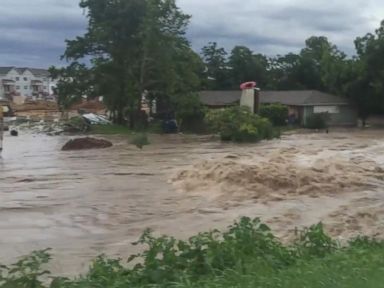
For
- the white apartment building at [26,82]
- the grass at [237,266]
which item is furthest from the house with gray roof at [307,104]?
the white apartment building at [26,82]

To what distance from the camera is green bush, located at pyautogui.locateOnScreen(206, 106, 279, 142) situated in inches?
1797

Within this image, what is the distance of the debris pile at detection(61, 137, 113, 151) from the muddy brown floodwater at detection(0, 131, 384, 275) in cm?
535

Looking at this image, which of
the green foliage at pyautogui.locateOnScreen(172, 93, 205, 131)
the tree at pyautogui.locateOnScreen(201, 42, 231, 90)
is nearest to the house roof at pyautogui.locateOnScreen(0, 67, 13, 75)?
the tree at pyautogui.locateOnScreen(201, 42, 231, 90)

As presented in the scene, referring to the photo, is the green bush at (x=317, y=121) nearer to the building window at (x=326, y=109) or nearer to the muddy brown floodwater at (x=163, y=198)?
the building window at (x=326, y=109)

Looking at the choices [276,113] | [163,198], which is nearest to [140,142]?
[163,198]

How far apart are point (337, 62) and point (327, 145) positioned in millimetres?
33579

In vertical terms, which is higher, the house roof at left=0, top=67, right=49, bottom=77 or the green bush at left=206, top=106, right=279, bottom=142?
the house roof at left=0, top=67, right=49, bottom=77

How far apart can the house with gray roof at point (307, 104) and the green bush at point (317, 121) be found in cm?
159

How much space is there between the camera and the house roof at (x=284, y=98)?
6881cm

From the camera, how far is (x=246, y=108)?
1945 inches

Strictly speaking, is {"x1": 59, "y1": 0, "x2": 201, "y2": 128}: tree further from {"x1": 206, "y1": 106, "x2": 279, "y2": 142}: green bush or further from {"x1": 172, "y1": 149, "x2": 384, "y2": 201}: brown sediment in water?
{"x1": 172, "y1": 149, "x2": 384, "y2": 201}: brown sediment in water

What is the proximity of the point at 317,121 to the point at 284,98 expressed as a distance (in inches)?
351

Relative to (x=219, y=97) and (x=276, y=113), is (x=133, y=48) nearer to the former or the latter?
(x=276, y=113)

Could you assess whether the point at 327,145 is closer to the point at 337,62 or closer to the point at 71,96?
the point at 71,96
